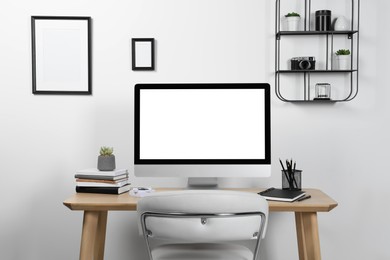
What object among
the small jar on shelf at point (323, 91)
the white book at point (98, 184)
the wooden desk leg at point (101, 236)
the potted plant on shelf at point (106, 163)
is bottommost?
the wooden desk leg at point (101, 236)

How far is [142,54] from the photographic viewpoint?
8.05 feet

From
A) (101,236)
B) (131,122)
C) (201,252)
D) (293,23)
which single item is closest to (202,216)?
(201,252)

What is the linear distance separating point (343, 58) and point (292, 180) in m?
0.64

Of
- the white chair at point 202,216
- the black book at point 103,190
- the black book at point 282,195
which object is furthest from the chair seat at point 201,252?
the black book at point 103,190

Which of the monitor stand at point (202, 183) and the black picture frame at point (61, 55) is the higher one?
the black picture frame at point (61, 55)

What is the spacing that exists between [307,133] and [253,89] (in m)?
0.48

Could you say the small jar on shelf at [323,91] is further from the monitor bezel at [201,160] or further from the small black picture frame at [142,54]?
the small black picture frame at [142,54]

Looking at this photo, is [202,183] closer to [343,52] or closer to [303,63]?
[303,63]

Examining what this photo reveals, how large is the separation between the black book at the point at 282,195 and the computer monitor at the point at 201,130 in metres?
0.09

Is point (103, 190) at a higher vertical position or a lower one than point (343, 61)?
lower

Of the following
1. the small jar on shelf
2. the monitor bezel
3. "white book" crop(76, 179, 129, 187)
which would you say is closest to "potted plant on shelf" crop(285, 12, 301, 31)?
the small jar on shelf

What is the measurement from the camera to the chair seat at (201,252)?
172cm
